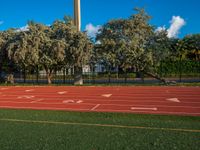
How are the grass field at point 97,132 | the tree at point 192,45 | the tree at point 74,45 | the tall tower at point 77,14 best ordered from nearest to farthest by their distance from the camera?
the grass field at point 97,132 < the tree at point 74,45 < the tall tower at point 77,14 < the tree at point 192,45

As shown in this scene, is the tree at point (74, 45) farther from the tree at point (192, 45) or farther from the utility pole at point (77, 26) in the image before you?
the tree at point (192, 45)

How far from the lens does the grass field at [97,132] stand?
6.84m

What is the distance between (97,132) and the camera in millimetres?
8297

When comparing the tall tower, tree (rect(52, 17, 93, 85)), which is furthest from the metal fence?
the tall tower

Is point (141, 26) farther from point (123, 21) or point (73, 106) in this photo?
point (73, 106)

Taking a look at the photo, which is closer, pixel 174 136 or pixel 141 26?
pixel 174 136

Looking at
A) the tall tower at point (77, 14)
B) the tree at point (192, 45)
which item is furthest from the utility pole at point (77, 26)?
the tree at point (192, 45)

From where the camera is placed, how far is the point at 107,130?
8.54 meters

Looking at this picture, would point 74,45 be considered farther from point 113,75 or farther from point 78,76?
point 113,75

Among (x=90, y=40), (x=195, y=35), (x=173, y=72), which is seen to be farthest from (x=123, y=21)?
(x=195, y=35)

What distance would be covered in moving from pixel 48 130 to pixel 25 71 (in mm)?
25330

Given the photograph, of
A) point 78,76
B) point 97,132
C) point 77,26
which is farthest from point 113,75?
point 97,132

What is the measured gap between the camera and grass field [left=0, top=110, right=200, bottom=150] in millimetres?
6844

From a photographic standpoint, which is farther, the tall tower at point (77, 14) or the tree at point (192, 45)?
the tree at point (192, 45)
